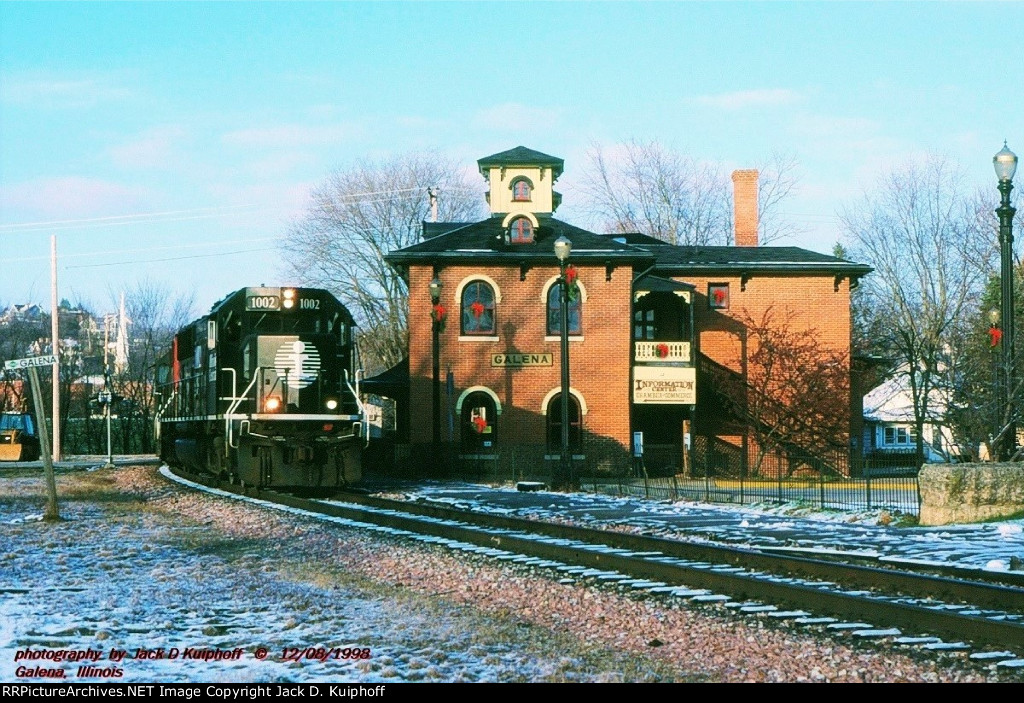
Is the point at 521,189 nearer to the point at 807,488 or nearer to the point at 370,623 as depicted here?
the point at 807,488

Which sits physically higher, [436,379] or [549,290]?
[549,290]

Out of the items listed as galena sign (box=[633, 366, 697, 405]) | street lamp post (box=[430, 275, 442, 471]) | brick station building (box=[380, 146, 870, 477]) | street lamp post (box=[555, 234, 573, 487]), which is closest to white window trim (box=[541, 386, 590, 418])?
brick station building (box=[380, 146, 870, 477])

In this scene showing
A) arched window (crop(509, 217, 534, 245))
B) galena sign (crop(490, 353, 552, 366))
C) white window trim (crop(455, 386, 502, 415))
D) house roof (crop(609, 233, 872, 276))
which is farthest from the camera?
house roof (crop(609, 233, 872, 276))

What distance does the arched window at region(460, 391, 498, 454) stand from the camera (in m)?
36.0

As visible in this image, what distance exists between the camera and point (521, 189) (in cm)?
3953

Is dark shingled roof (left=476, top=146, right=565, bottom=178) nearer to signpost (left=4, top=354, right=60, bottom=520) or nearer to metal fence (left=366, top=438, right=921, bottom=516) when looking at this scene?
metal fence (left=366, top=438, right=921, bottom=516)

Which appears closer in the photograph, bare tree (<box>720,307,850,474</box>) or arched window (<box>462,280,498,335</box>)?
arched window (<box>462,280,498,335</box>)

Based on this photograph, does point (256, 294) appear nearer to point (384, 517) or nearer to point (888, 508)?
point (384, 517)

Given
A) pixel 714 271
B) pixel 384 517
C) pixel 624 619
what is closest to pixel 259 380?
pixel 384 517

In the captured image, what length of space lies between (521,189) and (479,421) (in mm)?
8471

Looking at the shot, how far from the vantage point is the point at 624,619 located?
8977 mm

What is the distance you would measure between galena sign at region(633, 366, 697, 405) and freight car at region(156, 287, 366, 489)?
1519 cm

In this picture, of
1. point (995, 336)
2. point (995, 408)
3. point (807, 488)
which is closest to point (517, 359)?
point (807, 488)

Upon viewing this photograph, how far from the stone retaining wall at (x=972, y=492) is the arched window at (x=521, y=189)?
2473 cm
